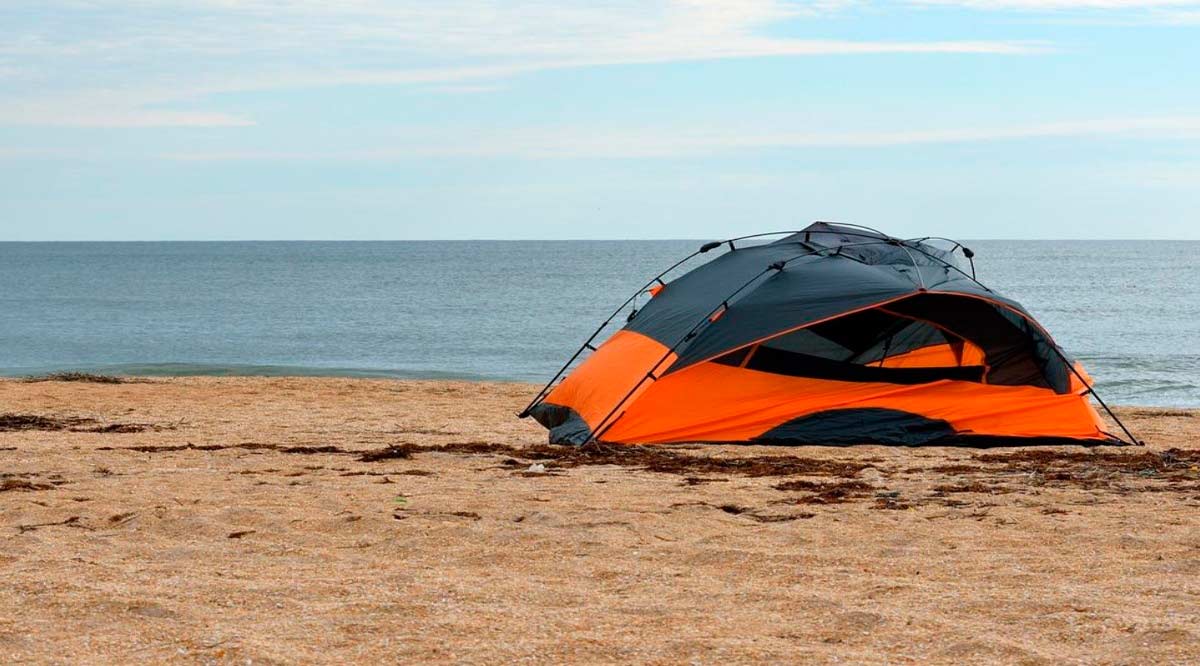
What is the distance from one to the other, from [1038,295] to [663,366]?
59.1 m

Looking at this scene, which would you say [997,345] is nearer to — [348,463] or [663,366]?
[663,366]

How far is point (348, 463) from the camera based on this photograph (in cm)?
978

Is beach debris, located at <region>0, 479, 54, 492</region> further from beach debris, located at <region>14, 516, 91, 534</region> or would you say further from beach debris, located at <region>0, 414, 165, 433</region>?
beach debris, located at <region>0, 414, 165, 433</region>

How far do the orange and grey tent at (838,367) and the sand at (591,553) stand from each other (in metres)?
0.36

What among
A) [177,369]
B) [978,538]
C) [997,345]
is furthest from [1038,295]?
[978,538]

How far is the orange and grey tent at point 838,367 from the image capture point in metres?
10.6

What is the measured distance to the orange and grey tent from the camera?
10.6m

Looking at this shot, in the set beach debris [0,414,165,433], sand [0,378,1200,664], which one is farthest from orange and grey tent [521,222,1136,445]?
beach debris [0,414,165,433]

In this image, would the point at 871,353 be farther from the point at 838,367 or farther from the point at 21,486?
the point at 21,486

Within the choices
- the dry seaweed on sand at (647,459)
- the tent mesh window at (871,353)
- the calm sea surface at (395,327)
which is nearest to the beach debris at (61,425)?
the dry seaweed on sand at (647,459)

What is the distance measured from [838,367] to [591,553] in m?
5.17

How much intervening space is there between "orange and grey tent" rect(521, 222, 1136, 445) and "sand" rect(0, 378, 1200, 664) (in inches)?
14.0

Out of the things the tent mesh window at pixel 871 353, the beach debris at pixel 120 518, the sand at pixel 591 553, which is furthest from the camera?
the tent mesh window at pixel 871 353

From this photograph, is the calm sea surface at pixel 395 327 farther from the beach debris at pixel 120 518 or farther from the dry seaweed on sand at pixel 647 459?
the beach debris at pixel 120 518
